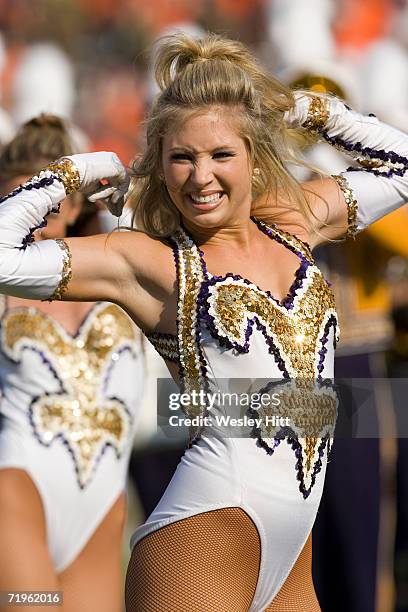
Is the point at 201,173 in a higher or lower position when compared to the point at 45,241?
higher

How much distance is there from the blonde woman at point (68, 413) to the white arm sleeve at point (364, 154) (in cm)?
121

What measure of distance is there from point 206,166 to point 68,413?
5.41ft

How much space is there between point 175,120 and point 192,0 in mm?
8548

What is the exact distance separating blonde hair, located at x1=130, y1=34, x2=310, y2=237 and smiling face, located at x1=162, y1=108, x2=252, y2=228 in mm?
35

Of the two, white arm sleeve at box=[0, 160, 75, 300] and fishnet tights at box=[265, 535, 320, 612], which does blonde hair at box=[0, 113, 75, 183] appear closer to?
white arm sleeve at box=[0, 160, 75, 300]

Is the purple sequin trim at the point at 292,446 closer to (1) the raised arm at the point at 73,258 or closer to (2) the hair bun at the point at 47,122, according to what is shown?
(1) the raised arm at the point at 73,258

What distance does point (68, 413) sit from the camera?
4688mm

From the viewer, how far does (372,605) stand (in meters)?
5.71

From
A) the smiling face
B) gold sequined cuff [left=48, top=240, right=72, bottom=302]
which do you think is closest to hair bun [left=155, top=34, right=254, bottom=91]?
the smiling face

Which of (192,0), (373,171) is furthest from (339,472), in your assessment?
(192,0)

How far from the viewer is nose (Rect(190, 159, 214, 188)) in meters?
3.23

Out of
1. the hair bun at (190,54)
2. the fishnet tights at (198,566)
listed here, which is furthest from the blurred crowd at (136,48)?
the fishnet tights at (198,566)

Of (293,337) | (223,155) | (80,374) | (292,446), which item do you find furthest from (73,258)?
(80,374)
